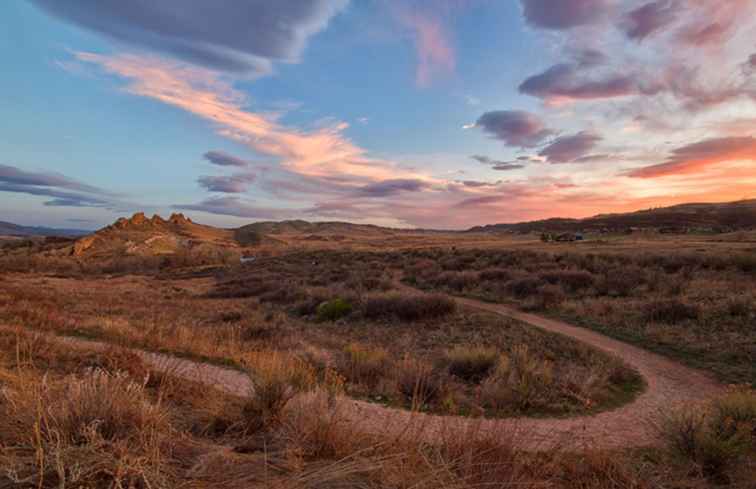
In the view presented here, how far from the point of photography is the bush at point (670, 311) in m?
14.3

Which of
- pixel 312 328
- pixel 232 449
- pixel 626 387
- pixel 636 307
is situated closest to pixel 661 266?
pixel 636 307

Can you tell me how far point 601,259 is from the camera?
30.2 meters

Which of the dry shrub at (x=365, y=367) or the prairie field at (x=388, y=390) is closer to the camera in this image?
the prairie field at (x=388, y=390)

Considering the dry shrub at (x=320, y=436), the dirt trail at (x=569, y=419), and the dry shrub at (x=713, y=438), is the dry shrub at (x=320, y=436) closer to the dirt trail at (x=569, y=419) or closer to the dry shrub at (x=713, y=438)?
the dirt trail at (x=569, y=419)

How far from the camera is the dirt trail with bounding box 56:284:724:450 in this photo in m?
5.11

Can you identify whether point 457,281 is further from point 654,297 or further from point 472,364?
point 472,364

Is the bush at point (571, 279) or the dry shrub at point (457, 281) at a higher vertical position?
the bush at point (571, 279)

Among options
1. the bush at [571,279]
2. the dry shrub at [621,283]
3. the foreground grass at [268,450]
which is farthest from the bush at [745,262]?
the foreground grass at [268,450]

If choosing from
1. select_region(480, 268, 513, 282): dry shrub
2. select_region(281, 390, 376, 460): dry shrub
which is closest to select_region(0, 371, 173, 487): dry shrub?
select_region(281, 390, 376, 460): dry shrub

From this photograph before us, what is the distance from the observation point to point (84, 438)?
3.18 meters

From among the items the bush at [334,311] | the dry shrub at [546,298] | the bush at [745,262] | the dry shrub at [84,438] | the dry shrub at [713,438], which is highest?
the dry shrub at [84,438]

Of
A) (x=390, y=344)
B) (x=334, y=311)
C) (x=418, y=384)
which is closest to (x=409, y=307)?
(x=334, y=311)

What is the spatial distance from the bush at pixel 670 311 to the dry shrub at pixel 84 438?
54.9 ft

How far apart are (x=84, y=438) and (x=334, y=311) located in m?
16.3
